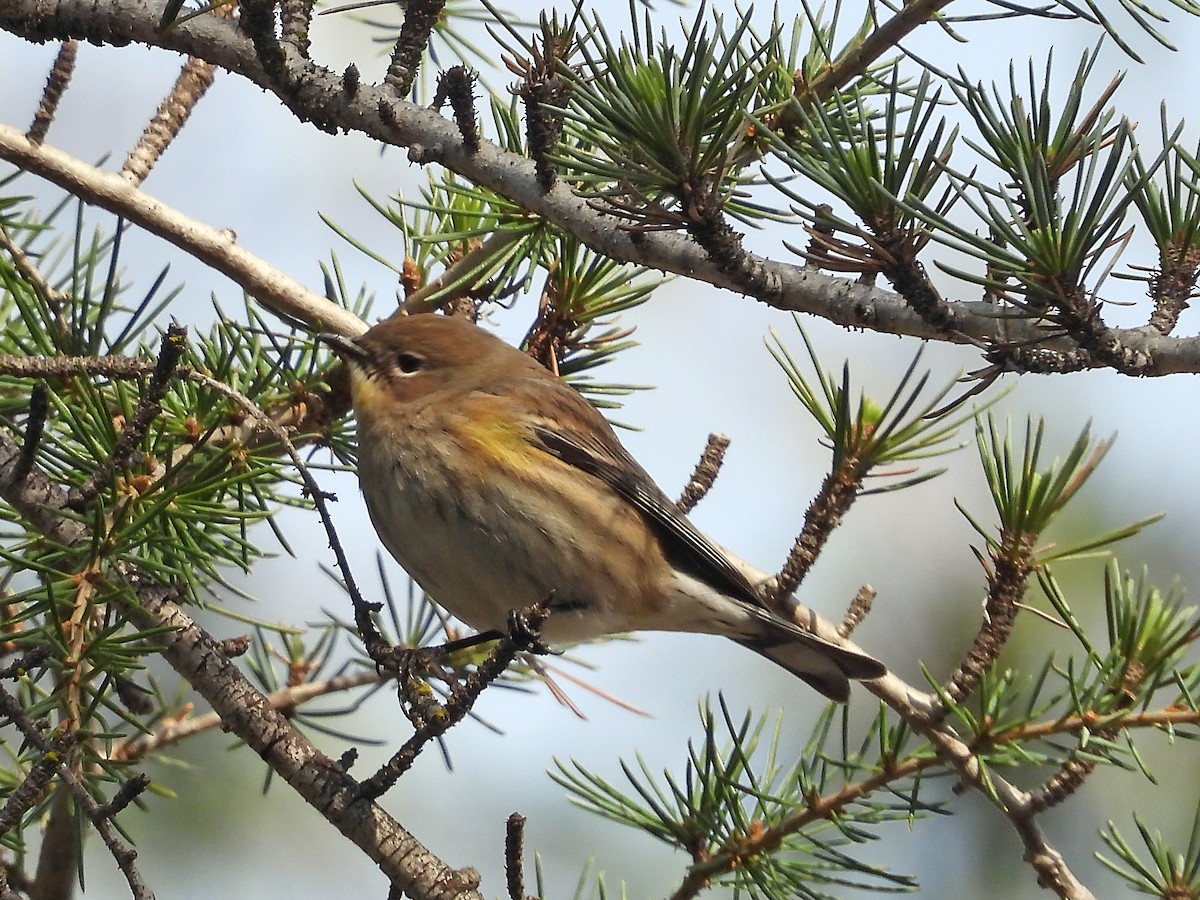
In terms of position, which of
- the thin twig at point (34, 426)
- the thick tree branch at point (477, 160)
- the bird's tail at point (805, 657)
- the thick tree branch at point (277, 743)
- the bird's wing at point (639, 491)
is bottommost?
the thick tree branch at point (277, 743)

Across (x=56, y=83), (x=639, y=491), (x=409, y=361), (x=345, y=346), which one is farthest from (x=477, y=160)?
(x=639, y=491)

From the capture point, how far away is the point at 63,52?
254 cm

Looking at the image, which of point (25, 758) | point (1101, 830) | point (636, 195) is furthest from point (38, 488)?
point (1101, 830)

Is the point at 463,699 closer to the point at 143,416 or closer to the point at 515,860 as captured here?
the point at 515,860

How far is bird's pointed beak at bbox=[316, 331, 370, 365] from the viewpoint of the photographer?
2812mm

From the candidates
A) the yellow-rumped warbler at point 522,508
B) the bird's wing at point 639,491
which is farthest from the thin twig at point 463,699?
the bird's wing at point 639,491

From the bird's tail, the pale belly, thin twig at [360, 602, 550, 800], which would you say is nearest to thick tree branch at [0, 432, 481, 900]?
thin twig at [360, 602, 550, 800]

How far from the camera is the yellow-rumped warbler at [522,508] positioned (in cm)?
311

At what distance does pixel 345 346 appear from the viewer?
285cm

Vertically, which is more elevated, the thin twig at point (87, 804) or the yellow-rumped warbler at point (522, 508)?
the yellow-rumped warbler at point (522, 508)

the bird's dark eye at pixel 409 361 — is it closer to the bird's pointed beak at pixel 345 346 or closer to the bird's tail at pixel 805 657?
the bird's pointed beak at pixel 345 346

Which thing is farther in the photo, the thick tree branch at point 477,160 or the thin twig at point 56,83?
the thin twig at point 56,83

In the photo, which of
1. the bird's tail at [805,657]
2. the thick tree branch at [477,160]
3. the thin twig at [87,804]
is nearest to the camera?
the thin twig at [87,804]

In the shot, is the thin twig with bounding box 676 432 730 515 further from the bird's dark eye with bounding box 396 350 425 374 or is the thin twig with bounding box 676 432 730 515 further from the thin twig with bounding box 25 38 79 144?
the thin twig with bounding box 25 38 79 144
